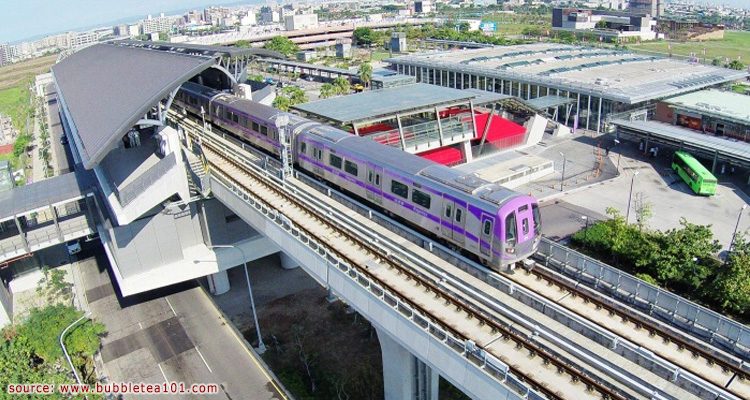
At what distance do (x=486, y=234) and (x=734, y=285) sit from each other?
14099 mm

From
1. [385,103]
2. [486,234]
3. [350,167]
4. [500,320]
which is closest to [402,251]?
[486,234]

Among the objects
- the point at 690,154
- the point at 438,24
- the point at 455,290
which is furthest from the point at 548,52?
the point at 438,24

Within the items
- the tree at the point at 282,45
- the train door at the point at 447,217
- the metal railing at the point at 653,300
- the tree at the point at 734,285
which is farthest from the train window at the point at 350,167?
the tree at the point at 282,45

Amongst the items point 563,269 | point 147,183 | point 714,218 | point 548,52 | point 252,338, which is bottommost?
point 252,338

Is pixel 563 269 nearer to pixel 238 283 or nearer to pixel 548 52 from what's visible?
pixel 238 283

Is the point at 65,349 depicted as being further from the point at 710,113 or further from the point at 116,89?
the point at 710,113

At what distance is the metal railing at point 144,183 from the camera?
30547 millimetres

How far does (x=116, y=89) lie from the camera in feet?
143

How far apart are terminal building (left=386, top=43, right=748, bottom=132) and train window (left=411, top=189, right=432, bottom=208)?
4158 cm

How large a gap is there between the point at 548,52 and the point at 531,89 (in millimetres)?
23705

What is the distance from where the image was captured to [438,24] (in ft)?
652

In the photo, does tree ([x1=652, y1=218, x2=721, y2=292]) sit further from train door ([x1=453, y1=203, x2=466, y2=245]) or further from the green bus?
the green bus

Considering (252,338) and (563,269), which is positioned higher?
(563,269)

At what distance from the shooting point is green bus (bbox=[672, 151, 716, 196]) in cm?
4350
